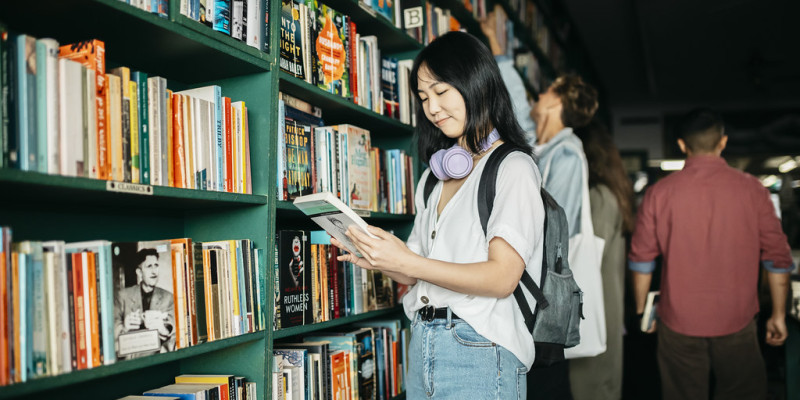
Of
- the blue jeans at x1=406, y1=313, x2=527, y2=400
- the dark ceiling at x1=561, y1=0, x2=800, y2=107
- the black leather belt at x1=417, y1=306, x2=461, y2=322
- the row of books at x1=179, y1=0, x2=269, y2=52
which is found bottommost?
the blue jeans at x1=406, y1=313, x2=527, y2=400

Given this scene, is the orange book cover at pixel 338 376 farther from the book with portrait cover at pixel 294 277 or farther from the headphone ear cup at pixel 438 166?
the headphone ear cup at pixel 438 166

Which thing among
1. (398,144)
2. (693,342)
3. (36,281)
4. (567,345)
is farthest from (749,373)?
(36,281)

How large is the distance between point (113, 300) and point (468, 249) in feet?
2.54

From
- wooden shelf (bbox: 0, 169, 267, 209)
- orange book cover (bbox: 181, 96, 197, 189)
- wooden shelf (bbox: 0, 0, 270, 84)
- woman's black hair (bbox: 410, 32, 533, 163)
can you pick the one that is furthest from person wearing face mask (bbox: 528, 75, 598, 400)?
wooden shelf (bbox: 0, 0, 270, 84)

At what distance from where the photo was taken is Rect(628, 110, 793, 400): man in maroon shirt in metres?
2.69

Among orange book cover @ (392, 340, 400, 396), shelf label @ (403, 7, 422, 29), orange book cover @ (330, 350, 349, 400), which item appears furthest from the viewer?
shelf label @ (403, 7, 422, 29)

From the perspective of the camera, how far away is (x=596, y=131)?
317cm

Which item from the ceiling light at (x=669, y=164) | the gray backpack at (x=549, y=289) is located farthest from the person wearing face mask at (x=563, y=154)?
the ceiling light at (x=669, y=164)

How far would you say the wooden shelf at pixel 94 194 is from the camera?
43.5 inches

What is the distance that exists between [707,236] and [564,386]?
46.6 inches

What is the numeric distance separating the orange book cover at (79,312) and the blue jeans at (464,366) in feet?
2.40

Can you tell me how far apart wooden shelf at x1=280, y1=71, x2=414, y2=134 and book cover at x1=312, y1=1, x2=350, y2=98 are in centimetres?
4

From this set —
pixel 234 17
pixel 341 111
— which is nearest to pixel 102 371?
pixel 234 17

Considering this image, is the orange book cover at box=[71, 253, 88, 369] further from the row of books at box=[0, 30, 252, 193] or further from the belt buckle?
the belt buckle
